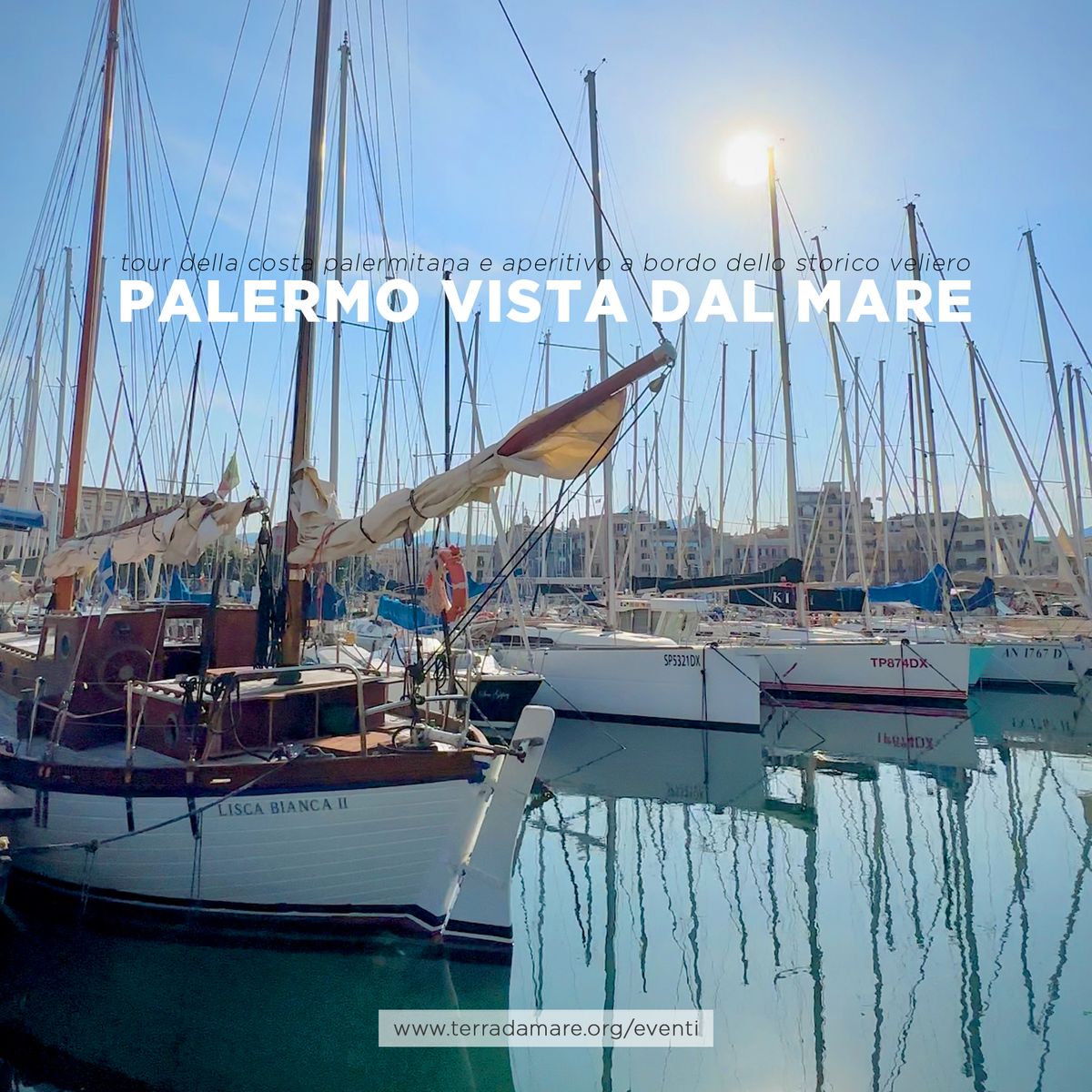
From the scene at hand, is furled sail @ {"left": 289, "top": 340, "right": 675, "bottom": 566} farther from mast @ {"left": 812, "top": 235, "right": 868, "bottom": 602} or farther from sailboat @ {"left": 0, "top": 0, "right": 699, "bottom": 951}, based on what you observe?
mast @ {"left": 812, "top": 235, "right": 868, "bottom": 602}

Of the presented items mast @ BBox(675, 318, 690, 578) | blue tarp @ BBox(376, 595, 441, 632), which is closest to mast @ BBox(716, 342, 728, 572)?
mast @ BBox(675, 318, 690, 578)

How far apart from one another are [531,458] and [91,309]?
11785 mm

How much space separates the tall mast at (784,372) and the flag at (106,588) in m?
20.6

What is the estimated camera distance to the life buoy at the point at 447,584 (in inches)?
390

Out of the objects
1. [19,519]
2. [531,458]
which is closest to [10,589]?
[19,519]

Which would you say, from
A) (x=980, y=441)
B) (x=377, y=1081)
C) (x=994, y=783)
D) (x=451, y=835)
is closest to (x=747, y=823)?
(x=994, y=783)

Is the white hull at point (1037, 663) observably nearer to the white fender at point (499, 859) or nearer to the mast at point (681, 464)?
the mast at point (681, 464)

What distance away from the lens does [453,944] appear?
27.5ft

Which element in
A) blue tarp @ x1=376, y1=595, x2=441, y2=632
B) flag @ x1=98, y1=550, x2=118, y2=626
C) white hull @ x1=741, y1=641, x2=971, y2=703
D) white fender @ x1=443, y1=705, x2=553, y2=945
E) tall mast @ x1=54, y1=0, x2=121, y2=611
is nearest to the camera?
white fender @ x1=443, y1=705, x2=553, y2=945

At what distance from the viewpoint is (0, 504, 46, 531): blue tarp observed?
66.7 feet

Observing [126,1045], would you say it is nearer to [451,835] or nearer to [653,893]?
[451,835]

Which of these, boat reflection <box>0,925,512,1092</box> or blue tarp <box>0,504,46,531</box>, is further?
A: blue tarp <box>0,504,46,531</box>

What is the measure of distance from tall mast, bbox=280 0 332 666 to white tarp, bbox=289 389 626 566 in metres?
0.24

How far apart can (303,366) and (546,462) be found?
4.17 meters
